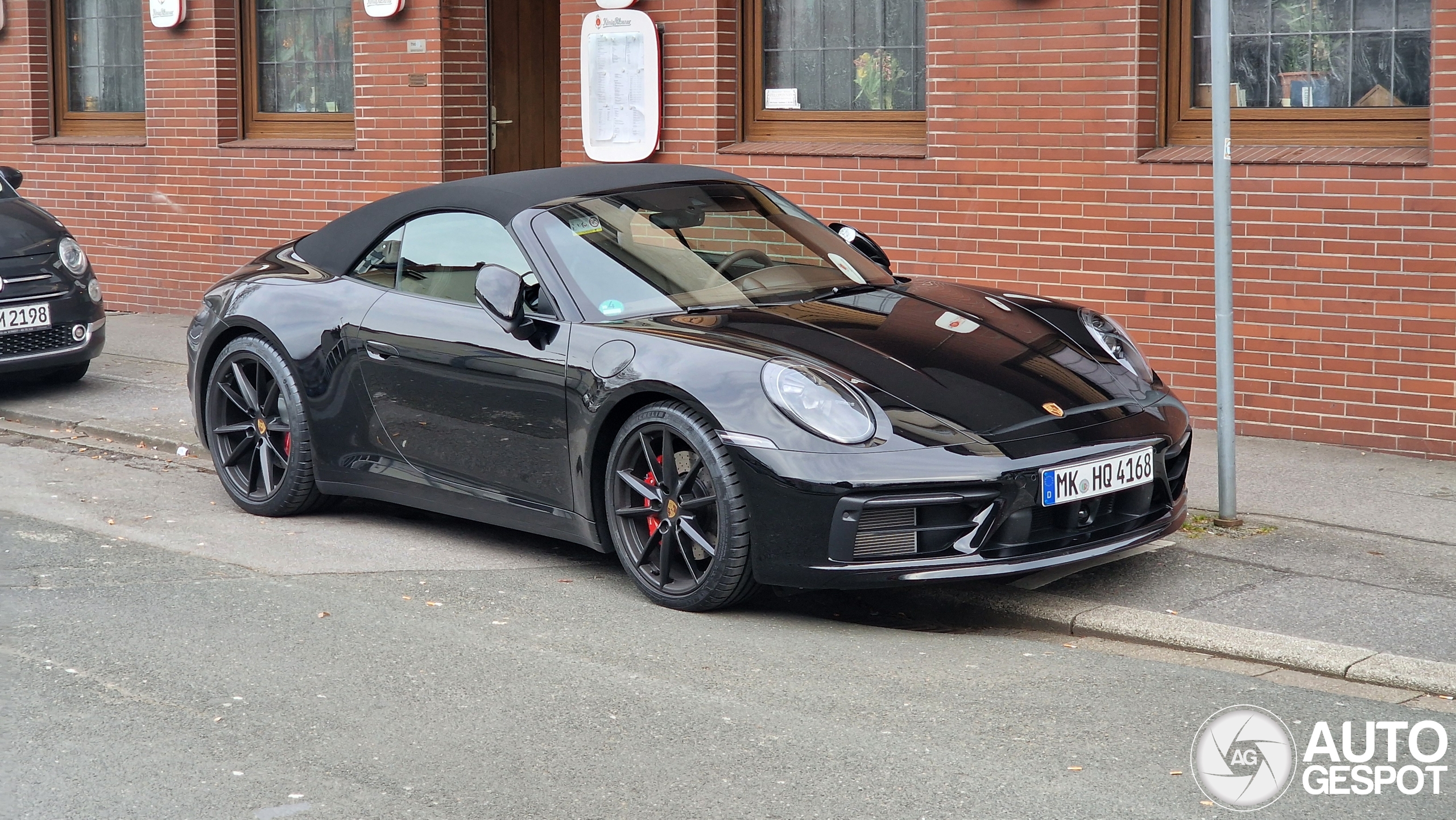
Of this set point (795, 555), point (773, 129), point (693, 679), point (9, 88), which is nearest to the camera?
point (693, 679)

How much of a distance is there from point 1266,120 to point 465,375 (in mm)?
4557

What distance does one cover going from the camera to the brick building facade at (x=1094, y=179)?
793 centimetres

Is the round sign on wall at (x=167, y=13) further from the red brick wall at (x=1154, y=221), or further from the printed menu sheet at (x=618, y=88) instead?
the red brick wall at (x=1154, y=221)

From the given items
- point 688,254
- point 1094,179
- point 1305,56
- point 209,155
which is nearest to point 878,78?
point 1094,179

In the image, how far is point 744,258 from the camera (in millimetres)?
6254

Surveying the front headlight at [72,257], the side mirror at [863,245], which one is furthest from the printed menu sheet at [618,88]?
the side mirror at [863,245]

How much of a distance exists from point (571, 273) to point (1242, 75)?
13.9 ft

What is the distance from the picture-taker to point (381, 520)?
7059 millimetres

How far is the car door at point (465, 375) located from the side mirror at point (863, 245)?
1.50m

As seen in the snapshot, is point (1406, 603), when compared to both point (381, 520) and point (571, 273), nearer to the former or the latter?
point (571, 273)

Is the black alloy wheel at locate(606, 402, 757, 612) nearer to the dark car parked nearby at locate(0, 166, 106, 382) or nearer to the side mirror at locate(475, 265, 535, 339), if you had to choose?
the side mirror at locate(475, 265, 535, 339)

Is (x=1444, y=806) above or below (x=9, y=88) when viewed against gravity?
below

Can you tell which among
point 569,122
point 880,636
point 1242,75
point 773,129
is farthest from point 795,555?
point 569,122

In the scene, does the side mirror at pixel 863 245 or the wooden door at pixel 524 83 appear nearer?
the side mirror at pixel 863 245
